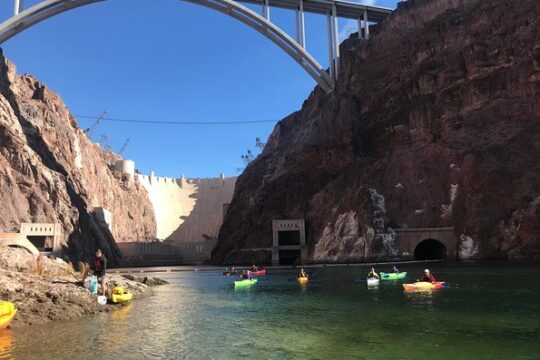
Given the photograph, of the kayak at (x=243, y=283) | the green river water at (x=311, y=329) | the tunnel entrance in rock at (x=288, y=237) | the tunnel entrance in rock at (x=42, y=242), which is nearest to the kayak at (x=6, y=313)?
the green river water at (x=311, y=329)

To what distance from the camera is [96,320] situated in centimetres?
2317

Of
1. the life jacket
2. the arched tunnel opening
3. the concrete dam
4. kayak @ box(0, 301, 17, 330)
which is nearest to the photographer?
kayak @ box(0, 301, 17, 330)

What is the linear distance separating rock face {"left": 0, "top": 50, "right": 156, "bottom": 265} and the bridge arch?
1479cm

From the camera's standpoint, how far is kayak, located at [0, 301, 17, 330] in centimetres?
1975

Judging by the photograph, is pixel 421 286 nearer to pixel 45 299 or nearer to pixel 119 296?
pixel 119 296

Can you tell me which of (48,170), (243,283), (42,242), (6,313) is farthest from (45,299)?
(48,170)

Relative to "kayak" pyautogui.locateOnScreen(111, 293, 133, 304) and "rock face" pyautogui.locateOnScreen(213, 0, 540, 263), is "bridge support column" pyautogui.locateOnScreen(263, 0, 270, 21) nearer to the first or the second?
"rock face" pyautogui.locateOnScreen(213, 0, 540, 263)

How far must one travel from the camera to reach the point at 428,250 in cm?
7819

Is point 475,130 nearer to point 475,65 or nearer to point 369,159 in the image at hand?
point 475,65

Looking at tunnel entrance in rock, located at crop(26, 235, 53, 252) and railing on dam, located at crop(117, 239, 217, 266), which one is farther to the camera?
railing on dam, located at crop(117, 239, 217, 266)

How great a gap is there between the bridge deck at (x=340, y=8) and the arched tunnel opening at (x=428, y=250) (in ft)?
182

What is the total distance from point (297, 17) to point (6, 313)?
3660 inches

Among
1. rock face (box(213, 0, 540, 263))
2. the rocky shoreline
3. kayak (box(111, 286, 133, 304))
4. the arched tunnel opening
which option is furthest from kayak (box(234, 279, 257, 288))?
the arched tunnel opening

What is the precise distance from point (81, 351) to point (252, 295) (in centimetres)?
1985
